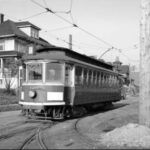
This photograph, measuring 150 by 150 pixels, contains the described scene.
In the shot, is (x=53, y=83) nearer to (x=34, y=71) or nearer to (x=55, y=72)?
(x=55, y=72)

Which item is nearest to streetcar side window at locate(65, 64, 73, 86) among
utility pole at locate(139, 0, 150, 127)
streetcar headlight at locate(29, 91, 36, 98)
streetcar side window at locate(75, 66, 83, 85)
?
streetcar side window at locate(75, 66, 83, 85)

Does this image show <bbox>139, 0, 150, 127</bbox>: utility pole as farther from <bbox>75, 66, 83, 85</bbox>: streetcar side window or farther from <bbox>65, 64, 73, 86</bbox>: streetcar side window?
<bbox>75, 66, 83, 85</bbox>: streetcar side window

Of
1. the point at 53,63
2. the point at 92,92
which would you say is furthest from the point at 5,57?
the point at 53,63

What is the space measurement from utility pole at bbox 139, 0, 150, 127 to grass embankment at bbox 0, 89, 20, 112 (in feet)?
38.7

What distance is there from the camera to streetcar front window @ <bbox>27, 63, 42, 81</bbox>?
530 inches

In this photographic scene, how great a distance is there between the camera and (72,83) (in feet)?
46.0

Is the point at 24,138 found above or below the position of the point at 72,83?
below

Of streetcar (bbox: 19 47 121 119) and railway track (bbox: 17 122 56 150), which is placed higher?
streetcar (bbox: 19 47 121 119)

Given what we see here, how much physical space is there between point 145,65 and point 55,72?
4.99 metres

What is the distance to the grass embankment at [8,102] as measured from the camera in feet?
68.0

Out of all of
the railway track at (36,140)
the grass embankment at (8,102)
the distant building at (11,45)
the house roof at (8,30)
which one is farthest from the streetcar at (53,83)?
the house roof at (8,30)

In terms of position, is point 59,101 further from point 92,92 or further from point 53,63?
point 92,92

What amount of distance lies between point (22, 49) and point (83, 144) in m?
32.4

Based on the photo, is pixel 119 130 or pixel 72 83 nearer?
pixel 119 130
